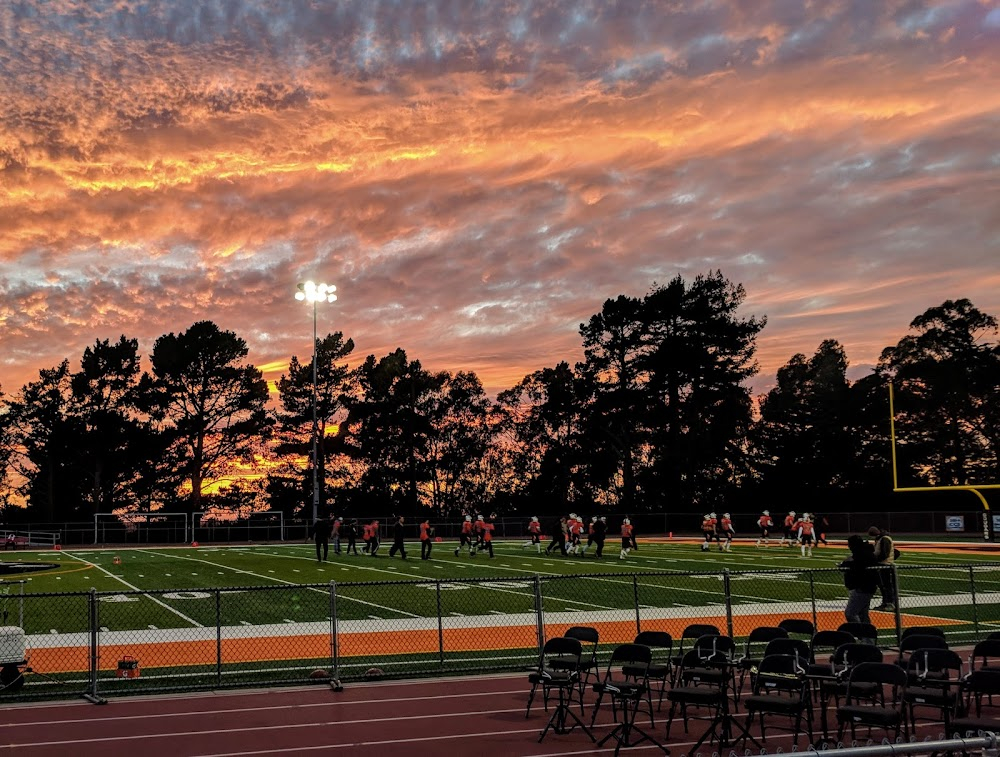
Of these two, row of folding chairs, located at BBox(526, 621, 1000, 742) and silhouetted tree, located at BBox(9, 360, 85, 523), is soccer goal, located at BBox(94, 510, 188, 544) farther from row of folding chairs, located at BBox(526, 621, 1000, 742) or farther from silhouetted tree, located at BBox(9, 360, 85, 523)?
row of folding chairs, located at BBox(526, 621, 1000, 742)

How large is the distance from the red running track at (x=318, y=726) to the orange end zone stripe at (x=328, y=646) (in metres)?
2.59

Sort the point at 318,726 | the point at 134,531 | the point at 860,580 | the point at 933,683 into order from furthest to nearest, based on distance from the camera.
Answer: the point at 134,531
the point at 860,580
the point at 318,726
the point at 933,683

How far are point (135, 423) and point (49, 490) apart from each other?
9799mm

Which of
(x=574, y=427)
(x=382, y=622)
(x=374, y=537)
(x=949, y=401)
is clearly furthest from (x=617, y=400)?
(x=382, y=622)

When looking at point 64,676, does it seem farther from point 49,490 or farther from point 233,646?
point 49,490

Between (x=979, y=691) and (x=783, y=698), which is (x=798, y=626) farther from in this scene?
(x=979, y=691)

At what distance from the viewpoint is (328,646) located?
16.1 meters

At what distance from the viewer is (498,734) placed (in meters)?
10.3

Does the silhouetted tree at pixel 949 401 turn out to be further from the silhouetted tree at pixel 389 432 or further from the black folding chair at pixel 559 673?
the black folding chair at pixel 559 673

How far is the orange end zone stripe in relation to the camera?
14.9 meters

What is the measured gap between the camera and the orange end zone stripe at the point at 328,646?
14883 millimetres

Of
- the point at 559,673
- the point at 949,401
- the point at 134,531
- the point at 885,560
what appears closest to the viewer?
the point at 559,673

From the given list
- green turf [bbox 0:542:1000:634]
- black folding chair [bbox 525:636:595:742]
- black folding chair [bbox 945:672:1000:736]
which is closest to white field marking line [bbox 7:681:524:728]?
black folding chair [bbox 525:636:595:742]

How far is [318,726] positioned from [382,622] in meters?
8.64
